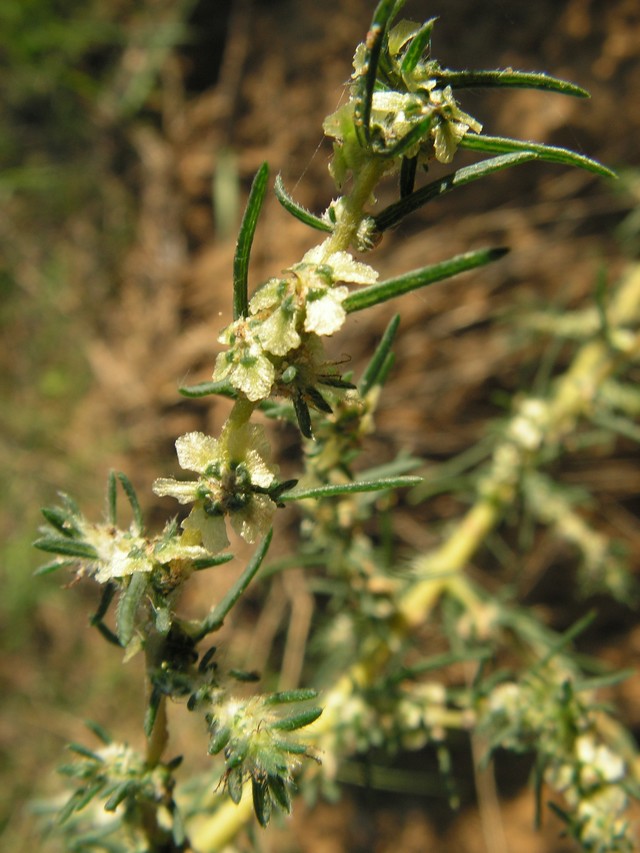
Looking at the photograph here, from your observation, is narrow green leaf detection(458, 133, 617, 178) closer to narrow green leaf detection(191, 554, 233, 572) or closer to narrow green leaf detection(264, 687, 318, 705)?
narrow green leaf detection(191, 554, 233, 572)

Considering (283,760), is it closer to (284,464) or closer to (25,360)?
(284,464)

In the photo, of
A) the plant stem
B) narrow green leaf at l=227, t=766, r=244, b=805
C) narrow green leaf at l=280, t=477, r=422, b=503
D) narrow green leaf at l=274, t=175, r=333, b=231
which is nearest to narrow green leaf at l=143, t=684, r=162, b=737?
narrow green leaf at l=227, t=766, r=244, b=805

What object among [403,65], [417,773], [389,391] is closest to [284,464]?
[389,391]

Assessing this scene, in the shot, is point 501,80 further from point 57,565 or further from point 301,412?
point 57,565

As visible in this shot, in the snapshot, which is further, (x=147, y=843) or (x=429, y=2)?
(x=429, y=2)

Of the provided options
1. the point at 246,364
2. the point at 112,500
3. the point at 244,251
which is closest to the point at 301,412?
the point at 246,364

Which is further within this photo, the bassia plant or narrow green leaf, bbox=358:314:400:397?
narrow green leaf, bbox=358:314:400:397

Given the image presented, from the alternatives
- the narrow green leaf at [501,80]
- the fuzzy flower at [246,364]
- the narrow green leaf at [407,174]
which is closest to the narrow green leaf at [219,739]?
the fuzzy flower at [246,364]
